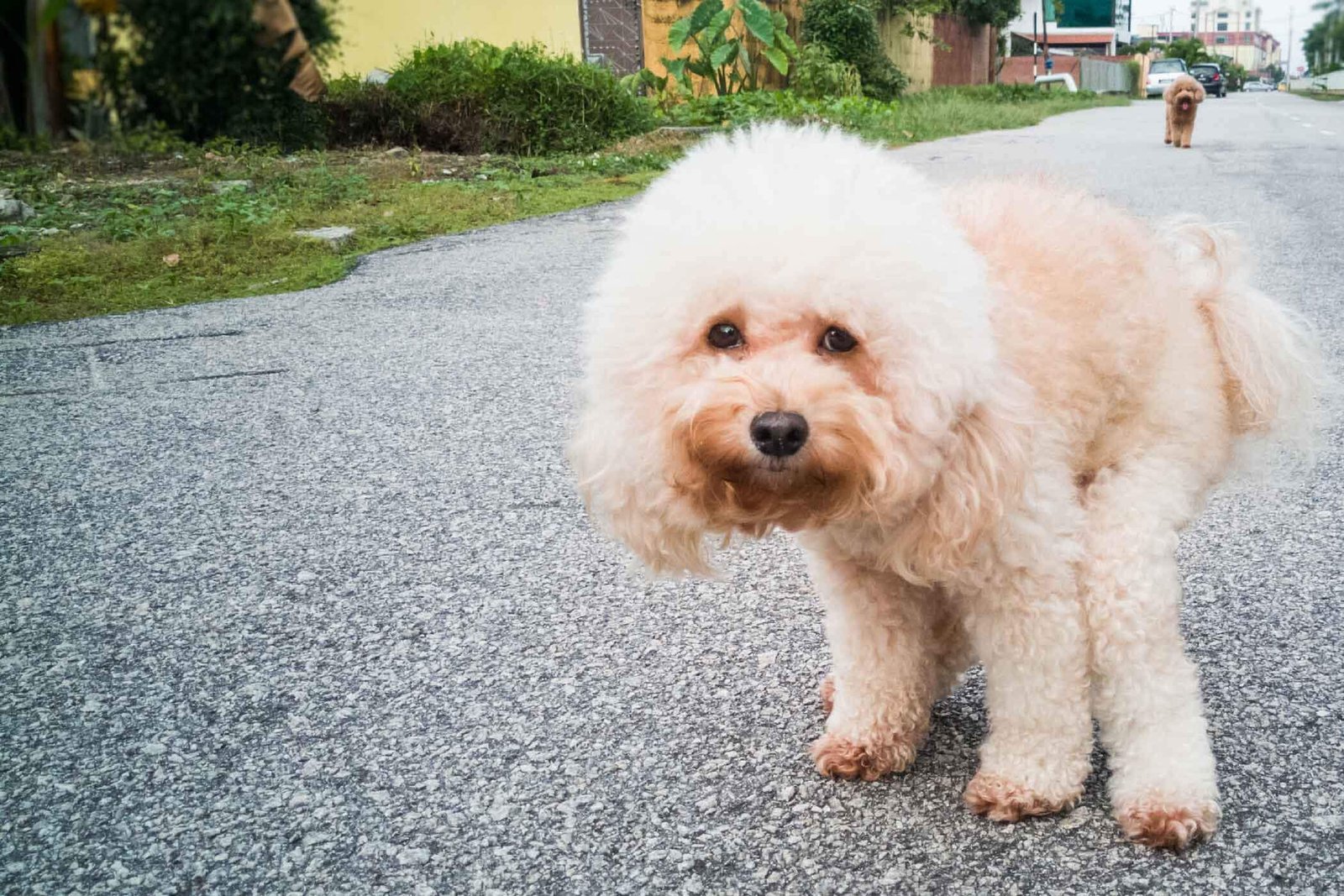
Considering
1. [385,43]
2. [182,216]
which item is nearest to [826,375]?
[385,43]

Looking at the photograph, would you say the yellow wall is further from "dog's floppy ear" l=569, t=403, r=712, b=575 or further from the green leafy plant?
the green leafy plant

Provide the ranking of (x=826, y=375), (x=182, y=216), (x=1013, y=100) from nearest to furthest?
(x=826, y=375) → (x=182, y=216) → (x=1013, y=100)

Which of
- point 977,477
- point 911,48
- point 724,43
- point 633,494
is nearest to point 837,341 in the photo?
point 977,477

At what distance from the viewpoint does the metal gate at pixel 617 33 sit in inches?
755

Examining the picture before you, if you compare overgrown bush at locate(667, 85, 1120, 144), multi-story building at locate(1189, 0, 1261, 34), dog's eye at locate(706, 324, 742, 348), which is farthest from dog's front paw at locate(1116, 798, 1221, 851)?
multi-story building at locate(1189, 0, 1261, 34)

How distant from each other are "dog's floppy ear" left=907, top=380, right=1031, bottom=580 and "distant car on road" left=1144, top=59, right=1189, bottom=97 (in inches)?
1996

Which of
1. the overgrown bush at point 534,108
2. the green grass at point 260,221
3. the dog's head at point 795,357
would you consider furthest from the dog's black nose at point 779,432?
the overgrown bush at point 534,108

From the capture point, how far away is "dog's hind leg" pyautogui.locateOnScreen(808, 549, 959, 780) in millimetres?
2348

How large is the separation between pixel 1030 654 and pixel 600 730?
94 centimetres

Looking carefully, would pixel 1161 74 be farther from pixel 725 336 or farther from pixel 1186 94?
pixel 725 336

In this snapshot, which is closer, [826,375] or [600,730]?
[826,375]

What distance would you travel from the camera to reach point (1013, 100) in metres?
29.7

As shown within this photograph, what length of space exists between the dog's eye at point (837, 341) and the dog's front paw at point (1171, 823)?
3.20 ft

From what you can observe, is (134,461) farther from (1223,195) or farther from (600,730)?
(1223,195)
